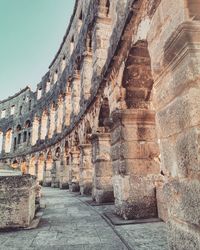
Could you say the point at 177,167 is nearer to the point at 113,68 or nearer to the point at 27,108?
the point at 113,68

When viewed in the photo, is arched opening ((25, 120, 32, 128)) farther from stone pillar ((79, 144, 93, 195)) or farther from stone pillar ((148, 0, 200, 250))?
stone pillar ((148, 0, 200, 250))

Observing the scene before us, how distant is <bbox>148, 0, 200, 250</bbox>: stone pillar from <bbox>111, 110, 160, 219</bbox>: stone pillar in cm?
208

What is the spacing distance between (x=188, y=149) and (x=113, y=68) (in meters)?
3.68

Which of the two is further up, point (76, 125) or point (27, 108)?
point (27, 108)

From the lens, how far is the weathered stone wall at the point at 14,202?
3.50m

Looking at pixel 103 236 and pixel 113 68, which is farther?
pixel 113 68

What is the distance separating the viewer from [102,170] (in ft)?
21.0

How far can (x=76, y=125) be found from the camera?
10.8 metres

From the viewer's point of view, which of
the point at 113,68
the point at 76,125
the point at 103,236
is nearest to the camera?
the point at 103,236

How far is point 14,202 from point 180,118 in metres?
2.97

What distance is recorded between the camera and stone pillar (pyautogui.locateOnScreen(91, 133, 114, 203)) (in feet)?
20.5

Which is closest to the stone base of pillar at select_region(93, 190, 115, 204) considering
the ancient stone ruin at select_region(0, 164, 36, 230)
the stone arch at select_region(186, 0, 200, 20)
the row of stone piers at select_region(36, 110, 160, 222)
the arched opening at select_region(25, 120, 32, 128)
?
the row of stone piers at select_region(36, 110, 160, 222)

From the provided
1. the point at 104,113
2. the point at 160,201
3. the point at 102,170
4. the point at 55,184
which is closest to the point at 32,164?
the point at 55,184

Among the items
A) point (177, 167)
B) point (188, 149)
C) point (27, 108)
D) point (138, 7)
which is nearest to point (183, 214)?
point (177, 167)
